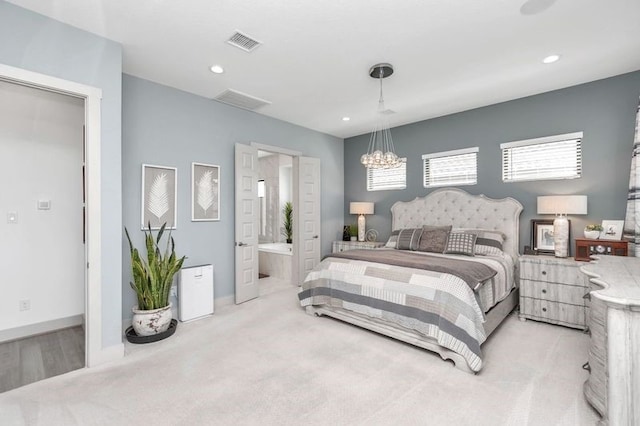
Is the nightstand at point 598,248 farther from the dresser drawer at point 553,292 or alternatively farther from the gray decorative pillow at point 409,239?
the gray decorative pillow at point 409,239

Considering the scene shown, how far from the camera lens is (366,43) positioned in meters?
2.67

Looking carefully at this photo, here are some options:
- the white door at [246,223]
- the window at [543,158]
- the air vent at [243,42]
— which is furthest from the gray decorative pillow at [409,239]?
the air vent at [243,42]

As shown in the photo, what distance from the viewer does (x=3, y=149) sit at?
308 centimetres

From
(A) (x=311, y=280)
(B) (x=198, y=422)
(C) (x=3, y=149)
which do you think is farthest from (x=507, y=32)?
(C) (x=3, y=149)

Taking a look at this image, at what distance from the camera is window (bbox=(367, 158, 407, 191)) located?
17.5ft

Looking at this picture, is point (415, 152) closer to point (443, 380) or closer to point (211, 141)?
point (211, 141)

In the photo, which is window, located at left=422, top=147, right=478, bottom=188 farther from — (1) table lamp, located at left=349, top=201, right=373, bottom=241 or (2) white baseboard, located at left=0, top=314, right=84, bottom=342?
(2) white baseboard, located at left=0, top=314, right=84, bottom=342

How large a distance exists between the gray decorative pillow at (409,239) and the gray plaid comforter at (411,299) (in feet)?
4.11

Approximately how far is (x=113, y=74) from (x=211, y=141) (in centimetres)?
145

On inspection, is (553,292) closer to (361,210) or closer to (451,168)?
(451,168)

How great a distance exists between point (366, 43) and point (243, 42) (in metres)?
1.12

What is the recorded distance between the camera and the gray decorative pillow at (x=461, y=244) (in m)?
3.79

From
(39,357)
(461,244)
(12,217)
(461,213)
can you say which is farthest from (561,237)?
(12,217)

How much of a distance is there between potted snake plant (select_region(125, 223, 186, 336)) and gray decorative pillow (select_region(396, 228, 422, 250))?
122 inches
